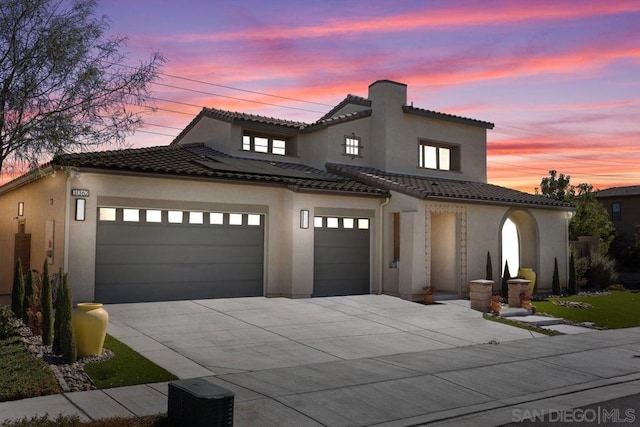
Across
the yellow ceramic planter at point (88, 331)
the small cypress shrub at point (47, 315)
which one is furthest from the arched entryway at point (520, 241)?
the small cypress shrub at point (47, 315)

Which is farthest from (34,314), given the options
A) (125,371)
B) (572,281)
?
(572,281)

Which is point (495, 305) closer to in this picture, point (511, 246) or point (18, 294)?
point (511, 246)

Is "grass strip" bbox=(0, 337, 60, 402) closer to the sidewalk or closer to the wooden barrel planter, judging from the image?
the sidewalk

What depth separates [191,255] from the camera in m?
17.5

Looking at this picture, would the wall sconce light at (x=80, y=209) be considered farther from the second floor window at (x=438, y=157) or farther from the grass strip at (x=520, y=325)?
the second floor window at (x=438, y=157)

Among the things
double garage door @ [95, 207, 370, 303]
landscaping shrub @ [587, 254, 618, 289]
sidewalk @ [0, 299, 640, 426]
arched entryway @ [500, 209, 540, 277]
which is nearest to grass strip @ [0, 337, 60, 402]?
sidewalk @ [0, 299, 640, 426]

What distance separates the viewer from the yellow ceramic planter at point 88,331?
1076 cm

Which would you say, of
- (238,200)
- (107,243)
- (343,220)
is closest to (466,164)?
(343,220)

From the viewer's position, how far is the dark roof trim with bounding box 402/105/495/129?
2462 cm

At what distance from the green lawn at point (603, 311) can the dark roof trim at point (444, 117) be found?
8631 mm

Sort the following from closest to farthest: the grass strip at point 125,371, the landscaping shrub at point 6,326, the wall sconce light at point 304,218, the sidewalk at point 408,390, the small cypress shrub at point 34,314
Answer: the sidewalk at point 408,390 → the grass strip at point 125,371 → the landscaping shrub at point 6,326 → the small cypress shrub at point 34,314 → the wall sconce light at point 304,218

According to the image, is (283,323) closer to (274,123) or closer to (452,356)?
(452,356)

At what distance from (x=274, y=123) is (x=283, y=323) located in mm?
11040

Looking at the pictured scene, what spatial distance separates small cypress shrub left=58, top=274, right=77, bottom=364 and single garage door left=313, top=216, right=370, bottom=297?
33.0 feet
